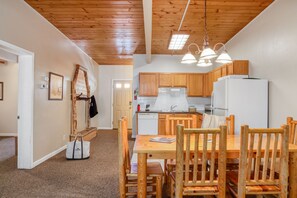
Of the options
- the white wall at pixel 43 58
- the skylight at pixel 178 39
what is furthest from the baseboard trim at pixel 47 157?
the skylight at pixel 178 39

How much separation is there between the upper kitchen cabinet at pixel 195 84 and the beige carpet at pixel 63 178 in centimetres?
342

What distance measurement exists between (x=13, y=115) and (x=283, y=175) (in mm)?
7963

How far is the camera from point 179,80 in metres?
7.15

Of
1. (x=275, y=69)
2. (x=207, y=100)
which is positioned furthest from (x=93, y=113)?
(x=275, y=69)

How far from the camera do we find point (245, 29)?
4828 mm

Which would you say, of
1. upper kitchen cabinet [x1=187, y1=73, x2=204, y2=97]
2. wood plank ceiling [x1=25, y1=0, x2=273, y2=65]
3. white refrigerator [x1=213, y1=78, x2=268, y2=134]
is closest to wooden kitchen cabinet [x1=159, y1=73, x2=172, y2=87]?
upper kitchen cabinet [x1=187, y1=73, x2=204, y2=97]

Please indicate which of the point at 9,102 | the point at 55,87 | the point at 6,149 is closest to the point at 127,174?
the point at 55,87

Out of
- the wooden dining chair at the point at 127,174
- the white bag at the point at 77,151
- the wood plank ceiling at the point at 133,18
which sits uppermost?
the wood plank ceiling at the point at 133,18

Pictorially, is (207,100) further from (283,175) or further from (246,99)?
(283,175)

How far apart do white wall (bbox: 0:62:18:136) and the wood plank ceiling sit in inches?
120

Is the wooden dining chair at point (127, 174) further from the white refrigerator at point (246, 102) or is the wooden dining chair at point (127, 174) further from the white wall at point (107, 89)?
the white wall at point (107, 89)

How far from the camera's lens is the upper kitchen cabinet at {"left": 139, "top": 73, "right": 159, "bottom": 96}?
7.12 meters

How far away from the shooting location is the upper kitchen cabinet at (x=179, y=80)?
23.4ft

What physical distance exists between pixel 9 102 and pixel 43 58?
4217mm
